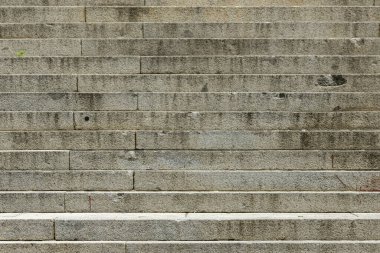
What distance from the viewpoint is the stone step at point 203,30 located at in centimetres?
741

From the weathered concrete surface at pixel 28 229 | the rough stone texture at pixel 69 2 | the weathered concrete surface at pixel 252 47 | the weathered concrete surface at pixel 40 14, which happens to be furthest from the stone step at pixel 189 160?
the rough stone texture at pixel 69 2

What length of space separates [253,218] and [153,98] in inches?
82.7

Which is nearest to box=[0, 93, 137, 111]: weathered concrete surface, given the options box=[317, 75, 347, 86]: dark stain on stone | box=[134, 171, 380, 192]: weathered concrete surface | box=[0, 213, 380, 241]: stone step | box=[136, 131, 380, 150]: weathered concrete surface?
box=[136, 131, 380, 150]: weathered concrete surface

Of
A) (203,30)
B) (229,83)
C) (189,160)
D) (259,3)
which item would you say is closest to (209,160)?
(189,160)

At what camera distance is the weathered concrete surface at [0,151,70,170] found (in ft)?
19.8

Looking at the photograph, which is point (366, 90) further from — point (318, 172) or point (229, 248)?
point (229, 248)

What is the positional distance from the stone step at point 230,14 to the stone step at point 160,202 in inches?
124

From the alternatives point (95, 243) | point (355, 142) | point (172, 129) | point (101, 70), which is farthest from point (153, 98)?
point (355, 142)

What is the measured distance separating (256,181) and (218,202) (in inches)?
20.9

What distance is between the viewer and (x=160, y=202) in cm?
576

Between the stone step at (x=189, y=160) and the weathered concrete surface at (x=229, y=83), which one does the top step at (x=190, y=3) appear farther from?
the stone step at (x=189, y=160)

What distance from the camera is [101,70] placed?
6945mm

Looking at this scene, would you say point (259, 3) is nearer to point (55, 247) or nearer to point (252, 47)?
point (252, 47)

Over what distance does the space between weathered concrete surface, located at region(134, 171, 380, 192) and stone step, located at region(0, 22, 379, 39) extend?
2461 mm
